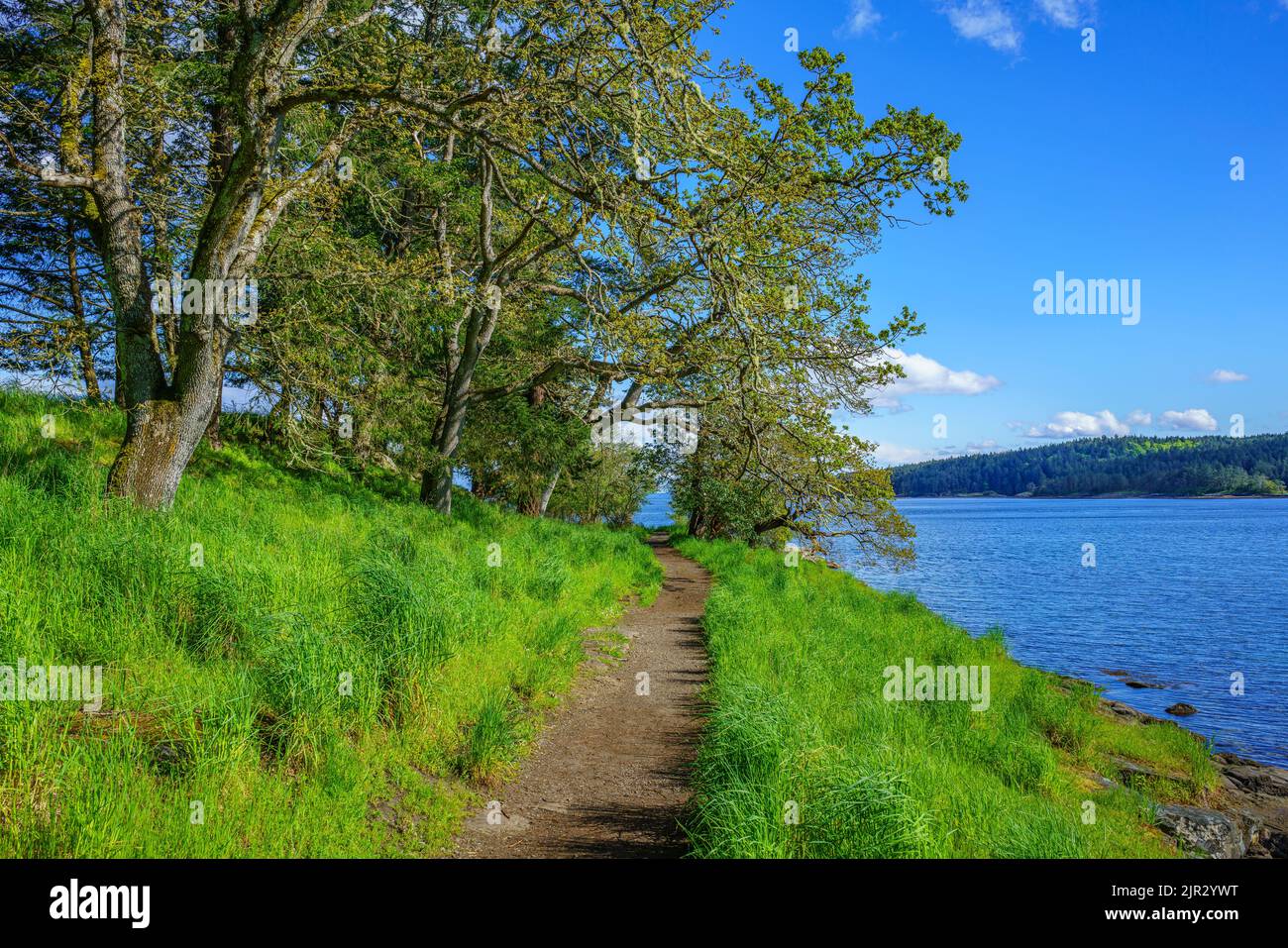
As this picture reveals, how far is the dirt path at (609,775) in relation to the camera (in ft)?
14.5

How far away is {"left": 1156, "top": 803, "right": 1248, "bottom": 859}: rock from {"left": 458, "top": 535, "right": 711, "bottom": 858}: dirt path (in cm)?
559

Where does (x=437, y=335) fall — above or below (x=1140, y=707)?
above

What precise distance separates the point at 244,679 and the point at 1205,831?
33.6 feet

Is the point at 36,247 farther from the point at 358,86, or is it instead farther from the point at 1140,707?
the point at 1140,707

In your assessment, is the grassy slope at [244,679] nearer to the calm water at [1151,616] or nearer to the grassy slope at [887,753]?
the grassy slope at [887,753]

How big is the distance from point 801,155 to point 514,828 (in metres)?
7.30

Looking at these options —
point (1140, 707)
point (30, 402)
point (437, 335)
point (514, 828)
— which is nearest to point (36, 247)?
point (30, 402)

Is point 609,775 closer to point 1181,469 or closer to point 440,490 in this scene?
point 440,490

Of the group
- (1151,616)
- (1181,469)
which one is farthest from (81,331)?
(1181,469)

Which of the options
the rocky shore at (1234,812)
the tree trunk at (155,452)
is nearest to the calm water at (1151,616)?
the rocky shore at (1234,812)

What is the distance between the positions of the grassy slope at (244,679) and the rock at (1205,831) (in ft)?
23.2

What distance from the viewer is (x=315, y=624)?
5367mm
